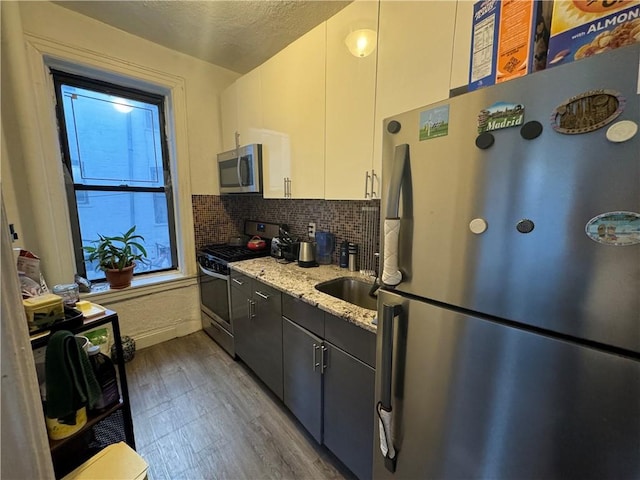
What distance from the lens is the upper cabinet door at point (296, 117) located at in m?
1.62

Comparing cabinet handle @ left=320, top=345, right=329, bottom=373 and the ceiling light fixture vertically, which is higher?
the ceiling light fixture

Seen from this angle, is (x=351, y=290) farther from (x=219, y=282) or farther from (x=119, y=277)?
(x=119, y=277)

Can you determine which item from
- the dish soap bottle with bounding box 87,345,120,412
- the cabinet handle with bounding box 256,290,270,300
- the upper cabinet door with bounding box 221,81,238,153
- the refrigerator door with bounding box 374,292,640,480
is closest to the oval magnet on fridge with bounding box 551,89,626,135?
the refrigerator door with bounding box 374,292,640,480

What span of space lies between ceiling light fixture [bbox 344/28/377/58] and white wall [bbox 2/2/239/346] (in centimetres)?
178

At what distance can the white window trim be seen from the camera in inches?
70.7

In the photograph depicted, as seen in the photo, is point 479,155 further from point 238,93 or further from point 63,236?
point 63,236

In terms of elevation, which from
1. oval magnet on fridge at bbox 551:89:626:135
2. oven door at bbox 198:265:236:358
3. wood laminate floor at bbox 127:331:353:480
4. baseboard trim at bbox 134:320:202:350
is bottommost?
wood laminate floor at bbox 127:331:353:480

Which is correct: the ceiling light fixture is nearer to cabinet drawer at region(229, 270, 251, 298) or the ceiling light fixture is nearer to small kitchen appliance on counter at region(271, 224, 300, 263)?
small kitchen appliance on counter at region(271, 224, 300, 263)

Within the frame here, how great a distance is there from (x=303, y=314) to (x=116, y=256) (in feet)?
6.02

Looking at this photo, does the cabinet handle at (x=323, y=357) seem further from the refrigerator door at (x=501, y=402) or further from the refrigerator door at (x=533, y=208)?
the refrigerator door at (x=533, y=208)

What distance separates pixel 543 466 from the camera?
24.3 inches

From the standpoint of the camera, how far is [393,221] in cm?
83

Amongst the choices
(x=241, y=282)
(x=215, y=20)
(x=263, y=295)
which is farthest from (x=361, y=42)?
(x=241, y=282)

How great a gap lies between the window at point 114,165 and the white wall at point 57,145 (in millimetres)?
163
